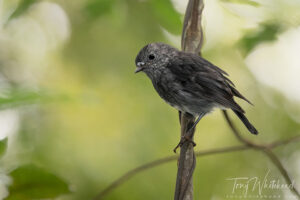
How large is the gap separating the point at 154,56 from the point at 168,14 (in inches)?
22.8

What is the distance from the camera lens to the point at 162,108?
14.7 ft

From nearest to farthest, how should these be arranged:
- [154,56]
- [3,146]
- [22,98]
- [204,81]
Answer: [22,98]
[3,146]
[204,81]
[154,56]

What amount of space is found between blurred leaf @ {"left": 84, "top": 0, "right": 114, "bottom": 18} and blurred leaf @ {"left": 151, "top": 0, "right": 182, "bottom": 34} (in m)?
0.29

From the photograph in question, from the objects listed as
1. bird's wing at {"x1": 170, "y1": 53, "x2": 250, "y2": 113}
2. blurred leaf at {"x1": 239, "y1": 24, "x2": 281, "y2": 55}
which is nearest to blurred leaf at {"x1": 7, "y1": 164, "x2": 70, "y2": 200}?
bird's wing at {"x1": 170, "y1": 53, "x2": 250, "y2": 113}

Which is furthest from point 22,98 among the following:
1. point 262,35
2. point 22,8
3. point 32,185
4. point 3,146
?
point 262,35

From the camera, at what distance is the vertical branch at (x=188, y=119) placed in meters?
1.68

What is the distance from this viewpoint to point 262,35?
2.75 m

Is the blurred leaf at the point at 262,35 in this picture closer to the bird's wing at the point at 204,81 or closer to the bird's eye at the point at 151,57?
the bird's wing at the point at 204,81

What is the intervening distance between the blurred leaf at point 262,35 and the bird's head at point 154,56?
23.5 inches

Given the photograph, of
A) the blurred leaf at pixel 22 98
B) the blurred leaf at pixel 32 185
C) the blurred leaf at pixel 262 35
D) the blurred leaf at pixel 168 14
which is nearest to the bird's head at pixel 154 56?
the blurred leaf at pixel 168 14

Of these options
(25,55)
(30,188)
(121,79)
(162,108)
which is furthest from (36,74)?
(30,188)

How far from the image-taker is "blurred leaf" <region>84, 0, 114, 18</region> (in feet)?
8.68

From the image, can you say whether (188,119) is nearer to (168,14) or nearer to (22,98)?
(168,14)

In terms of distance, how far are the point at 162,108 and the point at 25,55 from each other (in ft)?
5.84
